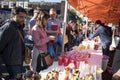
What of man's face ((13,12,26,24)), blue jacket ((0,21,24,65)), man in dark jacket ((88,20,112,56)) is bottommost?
man in dark jacket ((88,20,112,56))

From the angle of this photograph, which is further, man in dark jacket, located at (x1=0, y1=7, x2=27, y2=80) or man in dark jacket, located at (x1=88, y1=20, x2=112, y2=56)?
man in dark jacket, located at (x1=88, y1=20, x2=112, y2=56)

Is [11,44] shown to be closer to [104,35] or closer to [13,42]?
[13,42]

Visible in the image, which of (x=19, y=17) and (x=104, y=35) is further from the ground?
(x=19, y=17)

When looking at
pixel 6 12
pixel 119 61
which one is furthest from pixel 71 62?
pixel 6 12

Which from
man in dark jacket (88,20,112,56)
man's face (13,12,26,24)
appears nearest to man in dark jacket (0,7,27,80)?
man's face (13,12,26,24)

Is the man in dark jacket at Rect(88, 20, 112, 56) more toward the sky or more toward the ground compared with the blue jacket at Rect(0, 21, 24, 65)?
more toward the ground

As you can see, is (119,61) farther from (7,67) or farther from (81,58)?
(7,67)

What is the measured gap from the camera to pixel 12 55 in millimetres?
5246

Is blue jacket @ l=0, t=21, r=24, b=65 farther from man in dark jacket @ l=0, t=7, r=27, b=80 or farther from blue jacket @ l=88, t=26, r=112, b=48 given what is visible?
blue jacket @ l=88, t=26, r=112, b=48

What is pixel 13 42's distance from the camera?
5.24m

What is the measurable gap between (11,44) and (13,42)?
46 millimetres

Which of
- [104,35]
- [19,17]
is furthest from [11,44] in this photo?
[104,35]

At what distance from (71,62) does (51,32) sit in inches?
127

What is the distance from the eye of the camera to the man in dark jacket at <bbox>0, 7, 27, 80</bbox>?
5129mm
